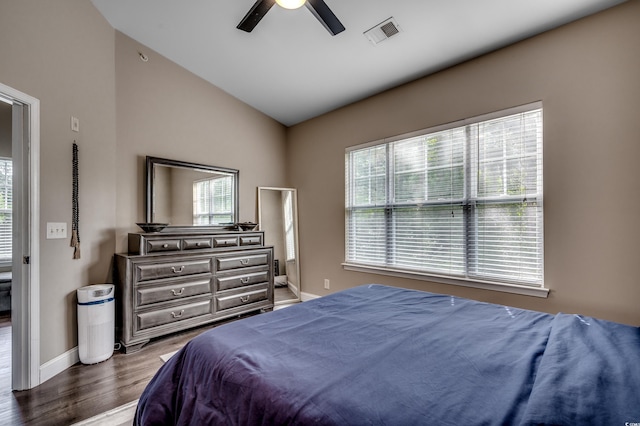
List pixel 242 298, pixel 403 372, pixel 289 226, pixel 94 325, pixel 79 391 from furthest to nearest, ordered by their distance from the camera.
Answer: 1. pixel 289 226
2. pixel 242 298
3. pixel 94 325
4. pixel 79 391
5. pixel 403 372

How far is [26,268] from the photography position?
84.3 inches

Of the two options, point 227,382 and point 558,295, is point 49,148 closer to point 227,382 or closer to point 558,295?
point 227,382

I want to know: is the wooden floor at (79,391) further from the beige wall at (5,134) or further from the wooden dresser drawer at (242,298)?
the beige wall at (5,134)

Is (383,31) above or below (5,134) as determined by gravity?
above

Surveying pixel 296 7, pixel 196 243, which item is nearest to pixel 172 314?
pixel 196 243

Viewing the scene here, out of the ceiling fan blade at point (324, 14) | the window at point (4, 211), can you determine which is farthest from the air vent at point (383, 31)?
the window at point (4, 211)

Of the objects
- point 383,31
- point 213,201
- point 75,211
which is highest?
point 383,31

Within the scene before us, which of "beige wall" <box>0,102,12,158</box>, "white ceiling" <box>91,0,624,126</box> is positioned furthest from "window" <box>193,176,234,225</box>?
"beige wall" <box>0,102,12,158</box>

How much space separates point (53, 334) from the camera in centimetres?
235

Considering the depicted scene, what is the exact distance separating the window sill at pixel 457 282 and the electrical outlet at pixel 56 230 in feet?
9.59

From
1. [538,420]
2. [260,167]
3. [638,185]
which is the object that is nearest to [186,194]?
[260,167]

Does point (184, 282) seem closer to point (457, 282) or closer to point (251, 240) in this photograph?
point (251, 240)

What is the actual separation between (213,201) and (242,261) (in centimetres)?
92

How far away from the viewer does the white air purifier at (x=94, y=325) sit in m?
2.49
